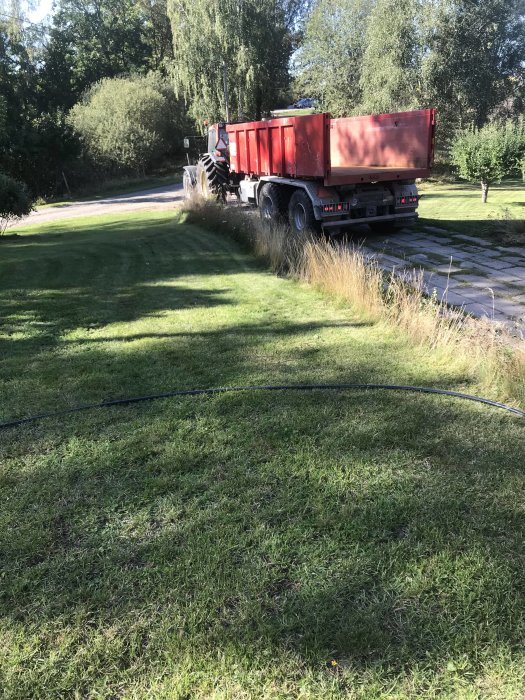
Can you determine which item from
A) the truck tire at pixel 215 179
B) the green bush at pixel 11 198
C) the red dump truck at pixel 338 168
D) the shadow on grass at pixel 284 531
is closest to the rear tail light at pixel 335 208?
the red dump truck at pixel 338 168

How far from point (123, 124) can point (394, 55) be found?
16571mm

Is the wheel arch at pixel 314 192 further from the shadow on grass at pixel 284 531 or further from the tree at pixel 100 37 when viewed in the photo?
the tree at pixel 100 37

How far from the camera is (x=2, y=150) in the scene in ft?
91.4

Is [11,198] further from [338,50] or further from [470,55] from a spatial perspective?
[338,50]

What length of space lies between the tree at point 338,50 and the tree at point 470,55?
4202mm

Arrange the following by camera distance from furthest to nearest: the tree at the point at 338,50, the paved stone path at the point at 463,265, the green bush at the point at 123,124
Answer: the green bush at the point at 123,124, the tree at the point at 338,50, the paved stone path at the point at 463,265

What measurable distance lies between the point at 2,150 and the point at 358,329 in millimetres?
28946

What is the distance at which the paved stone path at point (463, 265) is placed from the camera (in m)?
5.61

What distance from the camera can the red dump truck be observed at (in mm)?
8719

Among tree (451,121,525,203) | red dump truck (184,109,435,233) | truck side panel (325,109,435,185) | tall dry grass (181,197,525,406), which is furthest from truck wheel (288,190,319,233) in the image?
tree (451,121,525,203)

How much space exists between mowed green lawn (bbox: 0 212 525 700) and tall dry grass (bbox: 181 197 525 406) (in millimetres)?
168

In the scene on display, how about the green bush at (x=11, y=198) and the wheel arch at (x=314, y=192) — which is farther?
the green bush at (x=11, y=198)

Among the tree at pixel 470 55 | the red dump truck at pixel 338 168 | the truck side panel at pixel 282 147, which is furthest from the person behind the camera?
the tree at pixel 470 55

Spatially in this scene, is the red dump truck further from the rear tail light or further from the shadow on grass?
the shadow on grass
